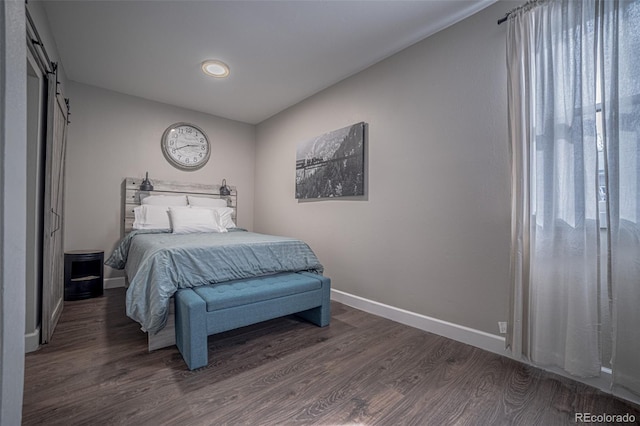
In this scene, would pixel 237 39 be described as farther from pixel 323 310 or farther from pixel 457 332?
pixel 457 332

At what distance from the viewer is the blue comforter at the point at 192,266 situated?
1854 millimetres

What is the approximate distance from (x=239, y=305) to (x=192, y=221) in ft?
5.64

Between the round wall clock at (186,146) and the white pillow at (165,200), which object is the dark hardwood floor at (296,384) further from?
the round wall clock at (186,146)

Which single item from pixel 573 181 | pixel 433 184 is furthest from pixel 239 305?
pixel 573 181

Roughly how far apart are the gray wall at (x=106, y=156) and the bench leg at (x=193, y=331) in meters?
2.54

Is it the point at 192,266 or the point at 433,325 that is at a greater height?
the point at 192,266

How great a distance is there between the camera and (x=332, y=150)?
3.17 m

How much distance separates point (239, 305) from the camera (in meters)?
1.94

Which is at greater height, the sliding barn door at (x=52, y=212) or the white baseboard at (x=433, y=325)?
the sliding barn door at (x=52, y=212)

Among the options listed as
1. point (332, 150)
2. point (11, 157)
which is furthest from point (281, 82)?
point (11, 157)

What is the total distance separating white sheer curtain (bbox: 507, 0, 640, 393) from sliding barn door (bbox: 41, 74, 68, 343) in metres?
3.32
